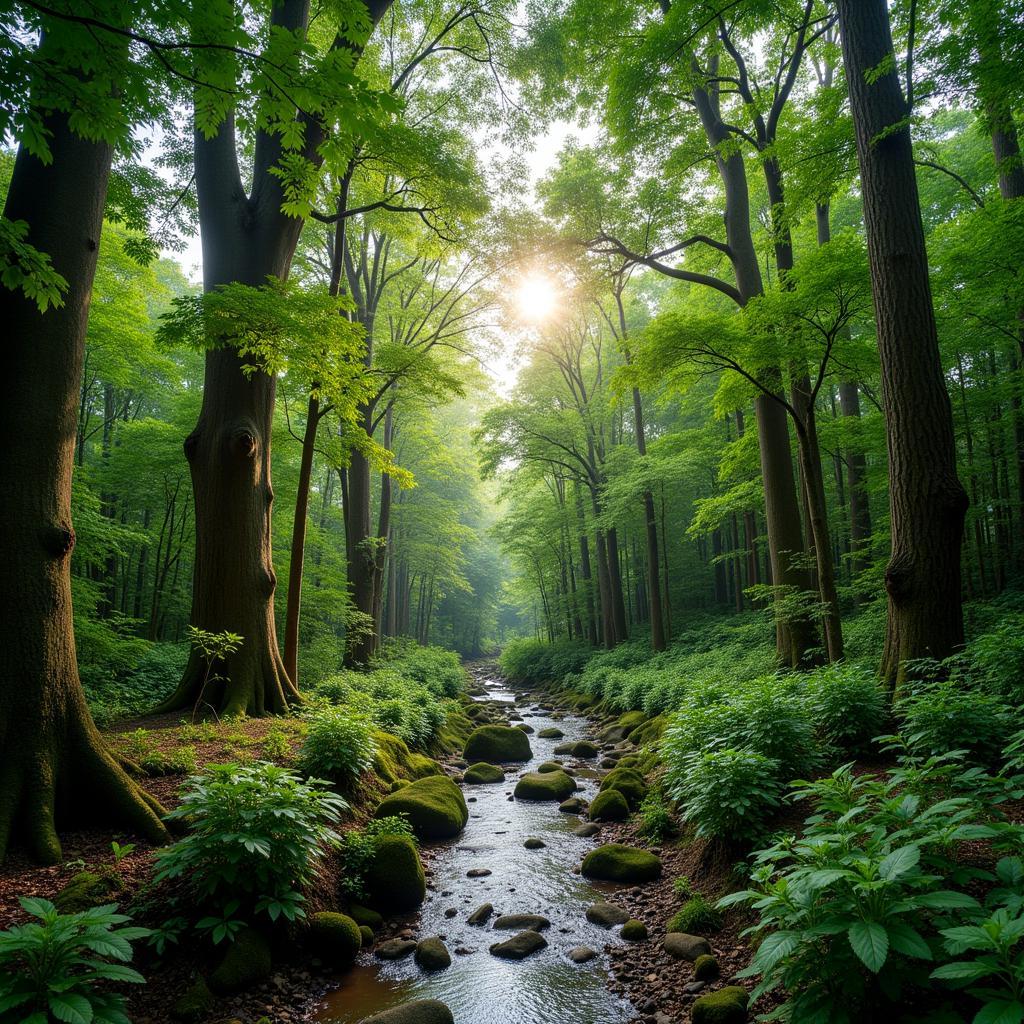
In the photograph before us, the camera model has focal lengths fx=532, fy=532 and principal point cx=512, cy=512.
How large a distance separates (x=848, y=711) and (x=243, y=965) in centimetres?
516

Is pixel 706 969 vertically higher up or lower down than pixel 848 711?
lower down

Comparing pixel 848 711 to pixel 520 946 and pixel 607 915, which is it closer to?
pixel 607 915

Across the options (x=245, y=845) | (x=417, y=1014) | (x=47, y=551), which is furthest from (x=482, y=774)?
(x=47, y=551)

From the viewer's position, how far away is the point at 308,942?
12.5 ft

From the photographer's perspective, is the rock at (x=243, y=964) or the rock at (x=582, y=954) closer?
the rock at (x=243, y=964)

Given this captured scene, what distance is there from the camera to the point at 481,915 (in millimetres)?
4617

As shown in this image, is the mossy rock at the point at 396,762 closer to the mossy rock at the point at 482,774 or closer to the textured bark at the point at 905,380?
the mossy rock at the point at 482,774

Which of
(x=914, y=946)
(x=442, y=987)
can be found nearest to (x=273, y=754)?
(x=442, y=987)

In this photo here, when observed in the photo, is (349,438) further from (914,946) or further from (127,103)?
(914,946)

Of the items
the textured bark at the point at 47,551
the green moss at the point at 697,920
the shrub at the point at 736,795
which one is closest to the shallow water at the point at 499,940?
the green moss at the point at 697,920

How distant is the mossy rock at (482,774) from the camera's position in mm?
8797

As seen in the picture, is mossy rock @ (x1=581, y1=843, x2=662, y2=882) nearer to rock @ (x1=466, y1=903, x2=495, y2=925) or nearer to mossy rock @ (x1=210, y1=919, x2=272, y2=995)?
rock @ (x1=466, y1=903, x2=495, y2=925)

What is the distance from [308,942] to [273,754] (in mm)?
1964

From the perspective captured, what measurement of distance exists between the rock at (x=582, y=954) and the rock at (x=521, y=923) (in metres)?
0.45
